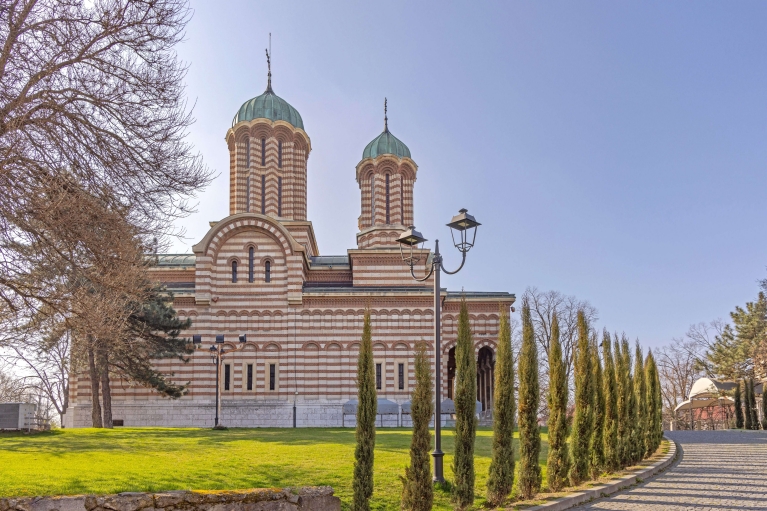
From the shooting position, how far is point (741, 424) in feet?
104

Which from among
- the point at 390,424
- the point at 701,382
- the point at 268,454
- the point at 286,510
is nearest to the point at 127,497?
the point at 286,510

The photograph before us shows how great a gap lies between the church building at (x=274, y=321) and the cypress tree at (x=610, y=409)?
16.0m

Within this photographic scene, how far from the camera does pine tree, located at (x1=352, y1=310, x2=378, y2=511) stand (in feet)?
26.3

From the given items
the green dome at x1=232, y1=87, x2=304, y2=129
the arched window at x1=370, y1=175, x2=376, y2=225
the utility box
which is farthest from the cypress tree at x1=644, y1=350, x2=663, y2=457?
the green dome at x1=232, y1=87, x2=304, y2=129

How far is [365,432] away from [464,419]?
5.03 feet

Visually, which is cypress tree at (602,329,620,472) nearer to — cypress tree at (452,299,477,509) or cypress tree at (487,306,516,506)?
cypress tree at (487,306,516,506)

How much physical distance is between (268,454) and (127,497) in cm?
783

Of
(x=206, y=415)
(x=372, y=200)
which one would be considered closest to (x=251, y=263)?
(x=206, y=415)

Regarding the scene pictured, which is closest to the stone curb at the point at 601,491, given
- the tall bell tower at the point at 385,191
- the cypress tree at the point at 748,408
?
the cypress tree at the point at 748,408

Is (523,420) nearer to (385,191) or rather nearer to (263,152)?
(385,191)

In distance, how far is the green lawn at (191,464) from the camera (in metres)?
9.60

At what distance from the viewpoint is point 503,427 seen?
959cm

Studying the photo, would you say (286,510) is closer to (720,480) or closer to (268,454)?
(268,454)

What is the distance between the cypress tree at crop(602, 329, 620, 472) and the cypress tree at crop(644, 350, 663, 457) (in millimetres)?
3429
